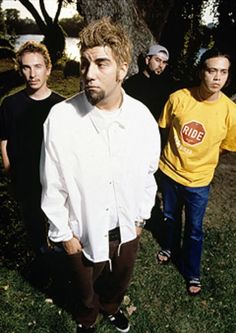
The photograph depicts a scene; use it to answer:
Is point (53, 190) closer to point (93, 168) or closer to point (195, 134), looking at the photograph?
point (93, 168)

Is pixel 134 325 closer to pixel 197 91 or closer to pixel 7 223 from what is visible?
pixel 7 223

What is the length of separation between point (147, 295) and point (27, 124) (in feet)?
7.99

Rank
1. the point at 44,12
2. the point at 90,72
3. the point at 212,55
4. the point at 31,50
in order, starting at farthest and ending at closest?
1. the point at 44,12
2. the point at 31,50
3. the point at 212,55
4. the point at 90,72

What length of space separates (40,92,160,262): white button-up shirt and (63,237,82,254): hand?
0.05m

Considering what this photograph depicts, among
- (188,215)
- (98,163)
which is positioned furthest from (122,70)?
(188,215)

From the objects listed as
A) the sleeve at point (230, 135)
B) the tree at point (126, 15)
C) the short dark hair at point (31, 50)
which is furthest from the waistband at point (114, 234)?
the tree at point (126, 15)

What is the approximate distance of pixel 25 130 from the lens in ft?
10.8

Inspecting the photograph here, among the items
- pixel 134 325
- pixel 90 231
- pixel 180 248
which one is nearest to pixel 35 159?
pixel 90 231

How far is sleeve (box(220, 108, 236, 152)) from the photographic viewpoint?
11.1 feet

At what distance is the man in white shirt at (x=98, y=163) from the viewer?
2254 mm

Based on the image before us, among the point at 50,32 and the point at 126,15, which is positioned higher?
the point at 126,15

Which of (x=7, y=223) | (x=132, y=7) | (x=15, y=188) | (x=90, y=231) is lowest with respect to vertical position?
(x=7, y=223)

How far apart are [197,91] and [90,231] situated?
188 centimetres

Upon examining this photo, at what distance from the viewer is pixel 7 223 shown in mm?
4285
